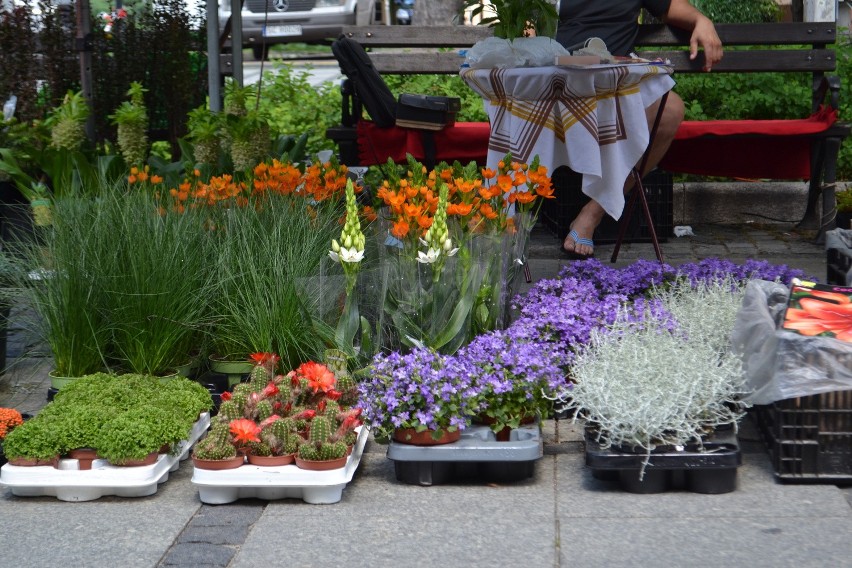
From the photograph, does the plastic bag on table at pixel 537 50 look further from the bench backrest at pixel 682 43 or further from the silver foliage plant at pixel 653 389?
the silver foliage plant at pixel 653 389

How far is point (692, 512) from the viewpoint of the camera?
125 inches

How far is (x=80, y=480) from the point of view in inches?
133

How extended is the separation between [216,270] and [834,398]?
2243 mm

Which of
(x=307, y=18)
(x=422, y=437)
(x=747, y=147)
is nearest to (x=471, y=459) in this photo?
(x=422, y=437)

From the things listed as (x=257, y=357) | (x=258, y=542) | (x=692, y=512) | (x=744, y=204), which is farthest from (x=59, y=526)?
(x=744, y=204)

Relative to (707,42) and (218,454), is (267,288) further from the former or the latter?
(707,42)

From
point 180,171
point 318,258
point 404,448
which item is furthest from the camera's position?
point 180,171

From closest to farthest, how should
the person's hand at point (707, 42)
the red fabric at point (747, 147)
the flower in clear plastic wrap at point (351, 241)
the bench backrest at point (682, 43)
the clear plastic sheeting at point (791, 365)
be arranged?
the clear plastic sheeting at point (791, 365) < the flower in clear plastic wrap at point (351, 241) < the person's hand at point (707, 42) < the red fabric at point (747, 147) < the bench backrest at point (682, 43)

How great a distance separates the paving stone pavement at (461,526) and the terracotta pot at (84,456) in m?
0.12

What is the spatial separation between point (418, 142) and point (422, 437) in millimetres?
3845

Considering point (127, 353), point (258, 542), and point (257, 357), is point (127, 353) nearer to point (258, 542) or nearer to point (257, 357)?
point (257, 357)

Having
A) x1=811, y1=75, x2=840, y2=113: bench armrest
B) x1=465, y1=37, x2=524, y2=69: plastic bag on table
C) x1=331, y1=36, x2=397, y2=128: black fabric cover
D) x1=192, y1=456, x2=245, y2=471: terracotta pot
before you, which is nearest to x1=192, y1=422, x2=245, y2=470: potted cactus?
x1=192, y1=456, x2=245, y2=471: terracotta pot

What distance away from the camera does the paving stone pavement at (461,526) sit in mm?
2945

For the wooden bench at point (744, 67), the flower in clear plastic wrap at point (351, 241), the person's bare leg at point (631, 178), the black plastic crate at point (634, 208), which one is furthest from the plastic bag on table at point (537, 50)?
the flower in clear plastic wrap at point (351, 241)
